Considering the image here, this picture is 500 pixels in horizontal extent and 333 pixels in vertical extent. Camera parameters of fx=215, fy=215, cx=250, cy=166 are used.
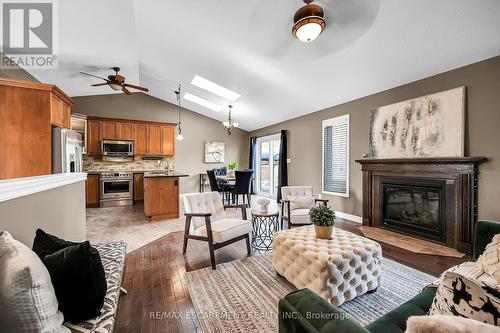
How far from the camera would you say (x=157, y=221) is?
173 inches

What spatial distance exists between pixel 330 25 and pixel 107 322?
3350 millimetres

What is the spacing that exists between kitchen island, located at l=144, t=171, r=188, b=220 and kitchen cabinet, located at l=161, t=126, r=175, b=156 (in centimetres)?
253

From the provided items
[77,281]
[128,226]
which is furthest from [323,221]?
[128,226]

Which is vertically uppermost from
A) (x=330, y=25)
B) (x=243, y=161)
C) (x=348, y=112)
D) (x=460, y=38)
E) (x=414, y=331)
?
(x=330, y=25)

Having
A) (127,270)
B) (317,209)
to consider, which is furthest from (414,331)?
(127,270)

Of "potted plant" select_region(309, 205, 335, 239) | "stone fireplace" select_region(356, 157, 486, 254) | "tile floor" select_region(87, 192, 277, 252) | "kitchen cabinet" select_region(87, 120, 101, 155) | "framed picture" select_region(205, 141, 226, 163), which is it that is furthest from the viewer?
"framed picture" select_region(205, 141, 226, 163)

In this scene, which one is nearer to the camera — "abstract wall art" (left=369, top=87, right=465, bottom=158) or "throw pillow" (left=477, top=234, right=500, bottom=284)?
"throw pillow" (left=477, top=234, right=500, bottom=284)

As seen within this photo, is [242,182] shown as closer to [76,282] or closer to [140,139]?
[140,139]

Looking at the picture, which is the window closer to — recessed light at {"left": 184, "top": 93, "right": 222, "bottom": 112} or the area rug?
the area rug

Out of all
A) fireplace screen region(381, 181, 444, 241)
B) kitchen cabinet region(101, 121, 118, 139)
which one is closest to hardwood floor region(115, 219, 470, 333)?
fireplace screen region(381, 181, 444, 241)

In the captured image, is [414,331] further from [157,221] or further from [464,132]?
[157,221]

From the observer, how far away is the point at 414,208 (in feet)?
11.3

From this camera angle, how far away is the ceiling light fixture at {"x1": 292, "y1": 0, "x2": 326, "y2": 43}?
2.09 m

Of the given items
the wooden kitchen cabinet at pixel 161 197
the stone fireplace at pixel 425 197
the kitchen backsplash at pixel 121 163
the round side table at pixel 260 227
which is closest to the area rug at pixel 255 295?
the round side table at pixel 260 227
